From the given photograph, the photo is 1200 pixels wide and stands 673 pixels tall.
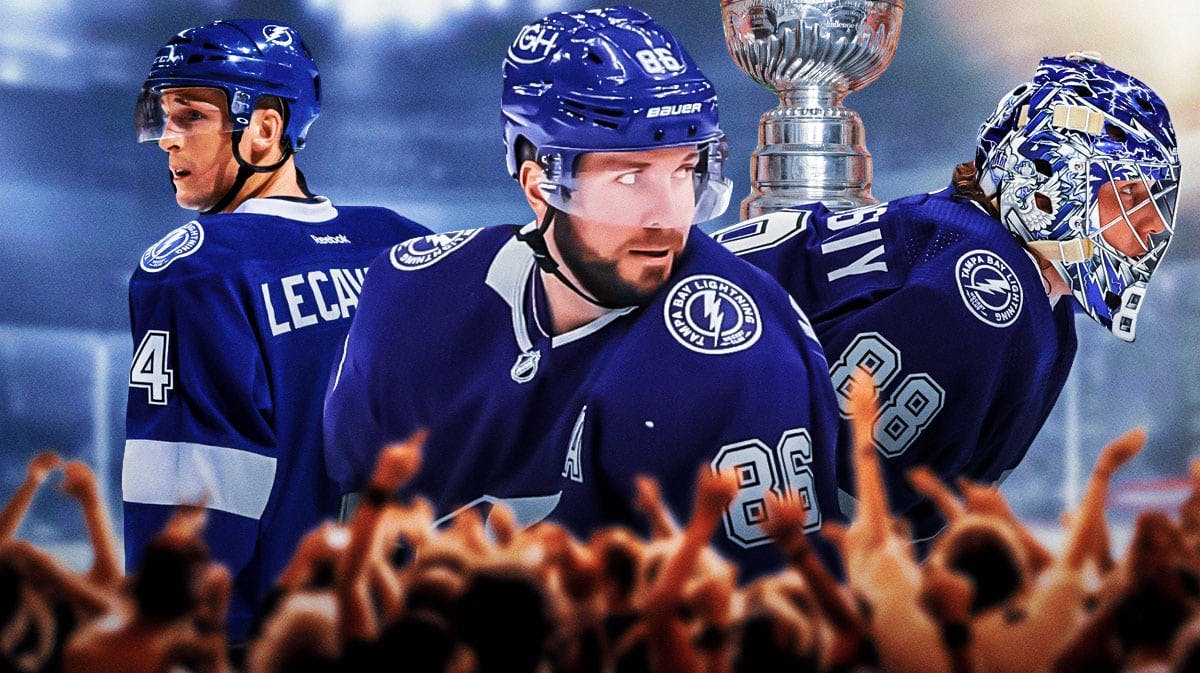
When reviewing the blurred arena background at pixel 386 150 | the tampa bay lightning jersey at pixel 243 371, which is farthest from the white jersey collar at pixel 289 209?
the blurred arena background at pixel 386 150

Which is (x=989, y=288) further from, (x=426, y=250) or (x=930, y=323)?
(x=426, y=250)

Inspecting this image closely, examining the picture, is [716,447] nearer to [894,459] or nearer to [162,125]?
[894,459]

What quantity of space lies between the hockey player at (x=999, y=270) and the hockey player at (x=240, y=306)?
0.58 m

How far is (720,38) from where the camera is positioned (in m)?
3.26

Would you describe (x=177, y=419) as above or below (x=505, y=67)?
below

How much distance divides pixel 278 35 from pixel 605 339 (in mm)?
964

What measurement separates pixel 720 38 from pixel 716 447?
2072 millimetres

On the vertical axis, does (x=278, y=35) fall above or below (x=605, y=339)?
above

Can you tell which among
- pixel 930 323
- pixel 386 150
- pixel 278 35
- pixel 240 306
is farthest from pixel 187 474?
pixel 386 150

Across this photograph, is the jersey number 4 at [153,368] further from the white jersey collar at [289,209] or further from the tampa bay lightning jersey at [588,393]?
the tampa bay lightning jersey at [588,393]

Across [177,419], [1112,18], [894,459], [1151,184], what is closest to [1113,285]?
[1151,184]

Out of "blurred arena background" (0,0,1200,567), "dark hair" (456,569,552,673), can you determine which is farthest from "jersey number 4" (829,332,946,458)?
"blurred arena background" (0,0,1200,567)

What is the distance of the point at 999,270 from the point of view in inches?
70.1

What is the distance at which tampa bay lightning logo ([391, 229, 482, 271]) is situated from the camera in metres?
1.51
